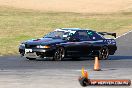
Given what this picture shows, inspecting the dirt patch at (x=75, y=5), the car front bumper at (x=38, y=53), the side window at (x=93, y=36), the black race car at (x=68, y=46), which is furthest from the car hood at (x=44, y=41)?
the dirt patch at (x=75, y=5)

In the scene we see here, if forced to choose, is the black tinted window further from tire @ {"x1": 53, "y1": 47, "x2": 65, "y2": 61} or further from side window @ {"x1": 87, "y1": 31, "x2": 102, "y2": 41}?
tire @ {"x1": 53, "y1": 47, "x2": 65, "y2": 61}

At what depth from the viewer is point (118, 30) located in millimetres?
50906

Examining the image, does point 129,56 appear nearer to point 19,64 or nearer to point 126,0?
point 19,64

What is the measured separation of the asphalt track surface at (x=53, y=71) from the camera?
16297 mm

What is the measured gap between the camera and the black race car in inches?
958

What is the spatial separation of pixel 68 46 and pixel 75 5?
235 feet

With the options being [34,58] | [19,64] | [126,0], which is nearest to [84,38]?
[34,58]

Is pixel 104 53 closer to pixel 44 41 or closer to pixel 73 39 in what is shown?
pixel 73 39

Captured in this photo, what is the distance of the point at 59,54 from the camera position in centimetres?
2472

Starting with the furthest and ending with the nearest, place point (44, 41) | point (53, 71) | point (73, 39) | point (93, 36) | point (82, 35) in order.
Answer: point (93, 36), point (82, 35), point (73, 39), point (44, 41), point (53, 71)

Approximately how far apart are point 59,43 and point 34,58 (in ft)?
4.04

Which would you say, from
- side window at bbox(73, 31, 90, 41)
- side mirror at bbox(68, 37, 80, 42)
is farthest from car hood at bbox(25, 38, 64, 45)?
side window at bbox(73, 31, 90, 41)

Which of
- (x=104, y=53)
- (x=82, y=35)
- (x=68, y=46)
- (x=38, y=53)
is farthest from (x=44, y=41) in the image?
(x=104, y=53)

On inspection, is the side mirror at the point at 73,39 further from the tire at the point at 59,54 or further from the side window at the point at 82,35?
the tire at the point at 59,54
